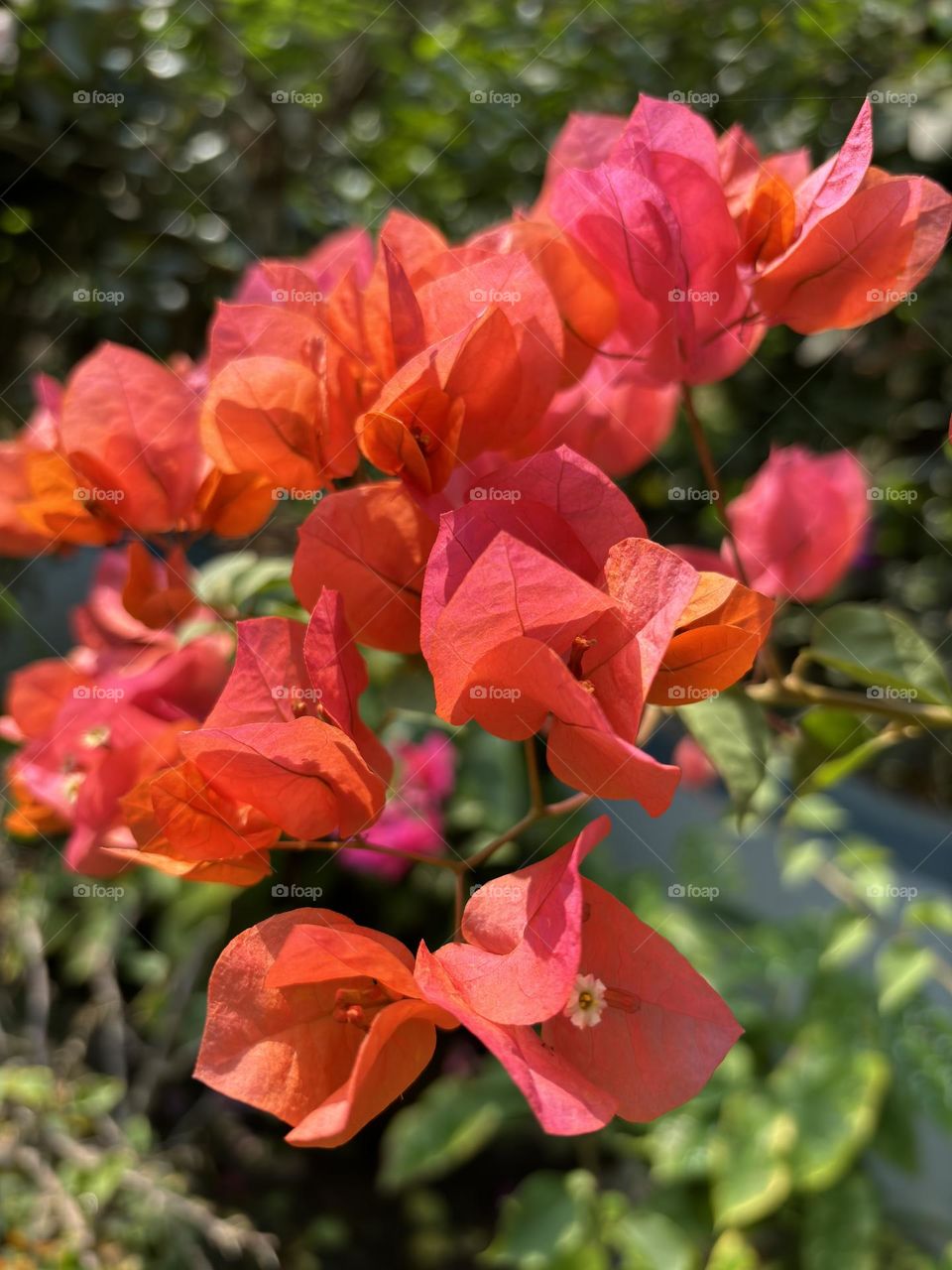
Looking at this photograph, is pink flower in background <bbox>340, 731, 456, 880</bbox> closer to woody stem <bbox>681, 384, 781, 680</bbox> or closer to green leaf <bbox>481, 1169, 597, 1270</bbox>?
green leaf <bbox>481, 1169, 597, 1270</bbox>

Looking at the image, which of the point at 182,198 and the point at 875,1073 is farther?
the point at 182,198

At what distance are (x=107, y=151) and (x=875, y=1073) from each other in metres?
1.67

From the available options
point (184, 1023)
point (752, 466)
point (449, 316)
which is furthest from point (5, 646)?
point (449, 316)

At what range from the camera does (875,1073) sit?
4.23 ft

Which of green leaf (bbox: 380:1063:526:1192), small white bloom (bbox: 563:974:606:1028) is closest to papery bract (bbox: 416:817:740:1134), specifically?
small white bloom (bbox: 563:974:606:1028)

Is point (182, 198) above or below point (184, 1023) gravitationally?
above

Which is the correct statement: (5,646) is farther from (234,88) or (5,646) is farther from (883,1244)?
(883,1244)

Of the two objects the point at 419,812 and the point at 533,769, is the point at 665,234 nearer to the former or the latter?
the point at 533,769
